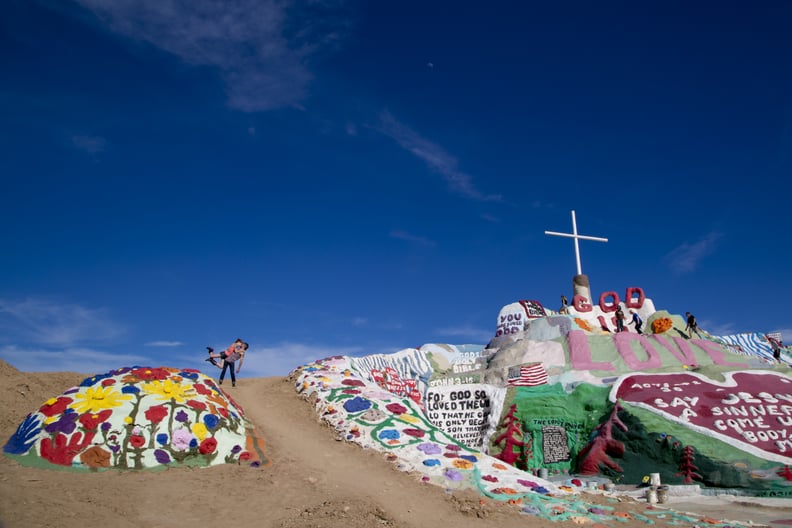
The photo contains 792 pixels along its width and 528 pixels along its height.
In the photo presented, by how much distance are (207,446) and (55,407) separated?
305cm

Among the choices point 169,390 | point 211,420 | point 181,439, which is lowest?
point 181,439

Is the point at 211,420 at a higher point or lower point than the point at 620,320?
lower

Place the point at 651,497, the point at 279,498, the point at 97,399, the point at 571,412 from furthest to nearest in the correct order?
1. the point at 571,412
2. the point at 651,497
3. the point at 97,399
4. the point at 279,498

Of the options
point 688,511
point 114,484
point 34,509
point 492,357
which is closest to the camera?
point 34,509

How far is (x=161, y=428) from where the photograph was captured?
10469 millimetres

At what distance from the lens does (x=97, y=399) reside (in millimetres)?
10828

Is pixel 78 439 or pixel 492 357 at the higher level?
pixel 492 357

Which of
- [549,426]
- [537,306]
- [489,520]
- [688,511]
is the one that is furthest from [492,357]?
[489,520]

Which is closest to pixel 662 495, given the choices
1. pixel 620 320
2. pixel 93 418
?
pixel 93 418

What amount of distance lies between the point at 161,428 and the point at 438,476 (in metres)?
5.49

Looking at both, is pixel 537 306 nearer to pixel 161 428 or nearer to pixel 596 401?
pixel 596 401

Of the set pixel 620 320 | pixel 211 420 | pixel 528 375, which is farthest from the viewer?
pixel 620 320

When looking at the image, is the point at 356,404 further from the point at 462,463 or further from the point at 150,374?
the point at 150,374

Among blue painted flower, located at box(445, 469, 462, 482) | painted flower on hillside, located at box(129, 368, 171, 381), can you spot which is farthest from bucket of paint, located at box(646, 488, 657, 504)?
painted flower on hillside, located at box(129, 368, 171, 381)
